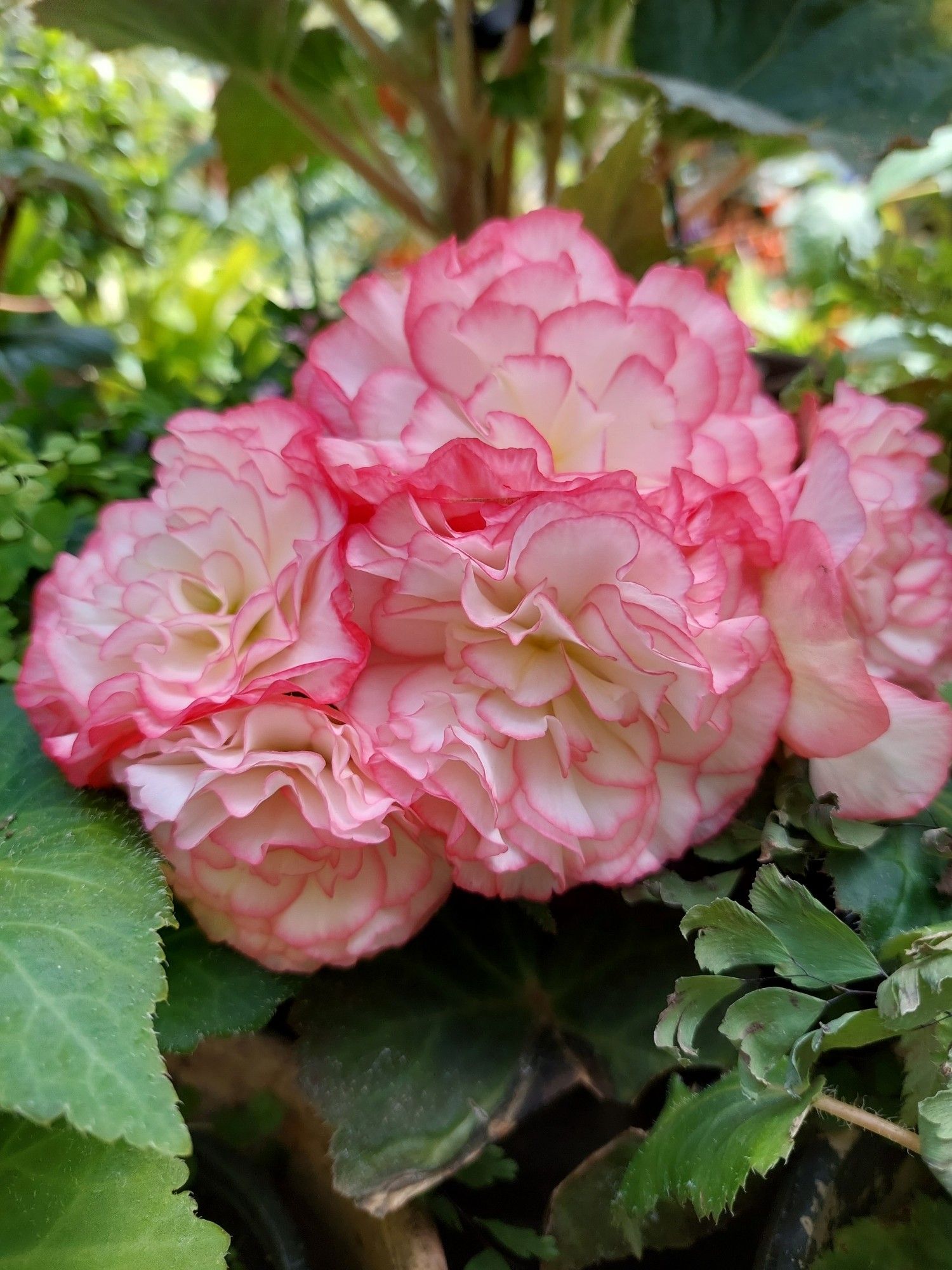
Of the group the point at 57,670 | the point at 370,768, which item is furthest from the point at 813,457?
the point at 57,670

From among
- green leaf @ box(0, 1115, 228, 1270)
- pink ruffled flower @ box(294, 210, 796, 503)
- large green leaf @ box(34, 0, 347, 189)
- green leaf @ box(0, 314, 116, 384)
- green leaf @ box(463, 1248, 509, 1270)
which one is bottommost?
green leaf @ box(463, 1248, 509, 1270)

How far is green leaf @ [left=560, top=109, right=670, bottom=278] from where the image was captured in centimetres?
53

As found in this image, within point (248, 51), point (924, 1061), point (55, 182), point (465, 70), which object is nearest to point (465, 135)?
point (465, 70)

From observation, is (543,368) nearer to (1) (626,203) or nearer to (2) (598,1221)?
(1) (626,203)

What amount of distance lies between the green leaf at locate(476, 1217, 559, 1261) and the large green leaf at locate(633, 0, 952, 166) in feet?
1.90

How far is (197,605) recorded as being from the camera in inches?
15.3

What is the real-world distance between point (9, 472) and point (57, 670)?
17cm

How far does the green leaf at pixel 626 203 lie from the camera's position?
0.53 metres

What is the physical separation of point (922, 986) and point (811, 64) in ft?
1.95

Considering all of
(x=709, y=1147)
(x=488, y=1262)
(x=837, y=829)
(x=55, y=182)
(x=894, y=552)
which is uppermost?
(x=55, y=182)

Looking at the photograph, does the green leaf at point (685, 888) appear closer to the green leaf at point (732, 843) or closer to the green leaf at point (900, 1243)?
the green leaf at point (732, 843)

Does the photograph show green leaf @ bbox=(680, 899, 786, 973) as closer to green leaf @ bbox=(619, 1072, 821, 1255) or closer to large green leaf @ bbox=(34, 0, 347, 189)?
green leaf @ bbox=(619, 1072, 821, 1255)

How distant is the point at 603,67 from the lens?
550mm

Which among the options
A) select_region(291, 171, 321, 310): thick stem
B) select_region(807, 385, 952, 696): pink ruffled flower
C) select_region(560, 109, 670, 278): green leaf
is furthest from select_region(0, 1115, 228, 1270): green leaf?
select_region(291, 171, 321, 310): thick stem
